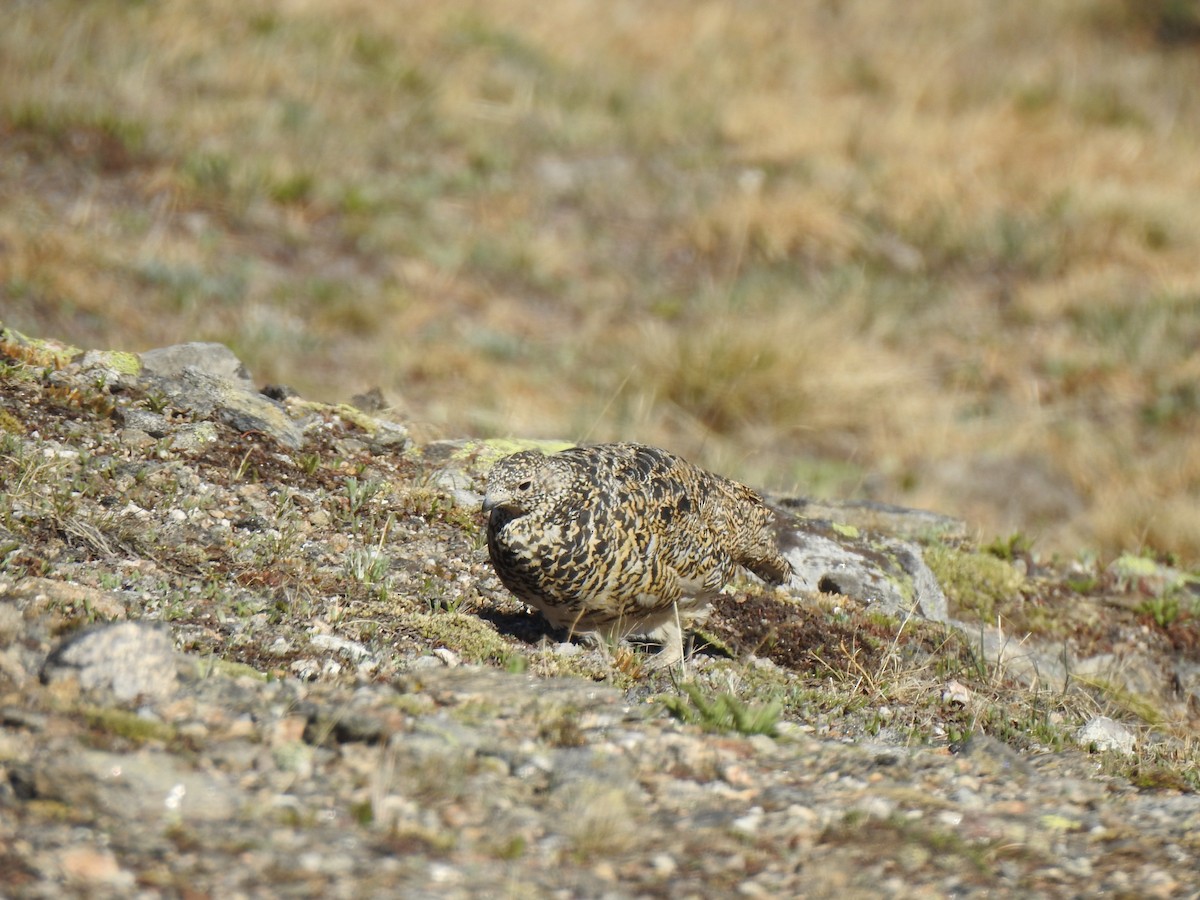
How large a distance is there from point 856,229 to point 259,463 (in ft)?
30.1

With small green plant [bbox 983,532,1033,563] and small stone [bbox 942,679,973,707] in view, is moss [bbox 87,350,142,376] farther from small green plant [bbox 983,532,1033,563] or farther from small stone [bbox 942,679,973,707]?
small green plant [bbox 983,532,1033,563]

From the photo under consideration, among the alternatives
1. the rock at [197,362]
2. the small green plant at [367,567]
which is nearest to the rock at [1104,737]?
the small green plant at [367,567]

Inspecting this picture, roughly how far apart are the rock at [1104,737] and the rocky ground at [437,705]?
0.01 m

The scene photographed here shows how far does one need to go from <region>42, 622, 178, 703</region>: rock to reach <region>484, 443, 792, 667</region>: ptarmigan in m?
1.12

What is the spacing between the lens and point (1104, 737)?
485cm

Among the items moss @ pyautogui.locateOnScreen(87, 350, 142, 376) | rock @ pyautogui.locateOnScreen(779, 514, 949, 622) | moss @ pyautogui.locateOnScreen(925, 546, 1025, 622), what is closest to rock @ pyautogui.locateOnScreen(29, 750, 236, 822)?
moss @ pyautogui.locateOnScreen(87, 350, 142, 376)

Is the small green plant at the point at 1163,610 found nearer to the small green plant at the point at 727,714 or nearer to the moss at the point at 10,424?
the small green plant at the point at 727,714

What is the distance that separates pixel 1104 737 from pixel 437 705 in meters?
2.51

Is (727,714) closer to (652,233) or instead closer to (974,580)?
(974,580)

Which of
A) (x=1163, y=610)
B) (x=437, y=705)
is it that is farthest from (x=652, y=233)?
(x=437, y=705)

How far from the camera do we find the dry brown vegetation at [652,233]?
10.1 meters

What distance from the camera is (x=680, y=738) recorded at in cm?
398

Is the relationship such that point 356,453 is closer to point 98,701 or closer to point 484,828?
point 98,701

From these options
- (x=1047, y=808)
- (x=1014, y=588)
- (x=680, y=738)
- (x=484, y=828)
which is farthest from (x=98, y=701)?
(x=1014, y=588)
